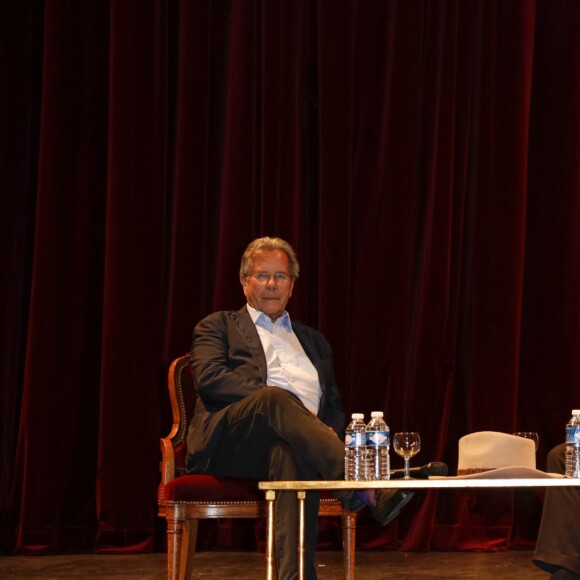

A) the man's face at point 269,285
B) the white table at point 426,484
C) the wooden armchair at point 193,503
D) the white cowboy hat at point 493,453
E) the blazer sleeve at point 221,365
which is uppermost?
the man's face at point 269,285

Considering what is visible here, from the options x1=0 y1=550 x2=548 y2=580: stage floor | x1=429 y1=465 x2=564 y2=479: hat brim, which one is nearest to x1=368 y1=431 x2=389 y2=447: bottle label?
x1=429 y1=465 x2=564 y2=479: hat brim

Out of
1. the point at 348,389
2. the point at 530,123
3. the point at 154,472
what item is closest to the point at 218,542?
the point at 154,472

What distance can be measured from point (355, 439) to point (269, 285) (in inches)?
41.9

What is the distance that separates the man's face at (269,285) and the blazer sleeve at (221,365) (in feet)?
0.43

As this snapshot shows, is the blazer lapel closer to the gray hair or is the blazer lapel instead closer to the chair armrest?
the gray hair

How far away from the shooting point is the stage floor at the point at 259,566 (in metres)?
3.42

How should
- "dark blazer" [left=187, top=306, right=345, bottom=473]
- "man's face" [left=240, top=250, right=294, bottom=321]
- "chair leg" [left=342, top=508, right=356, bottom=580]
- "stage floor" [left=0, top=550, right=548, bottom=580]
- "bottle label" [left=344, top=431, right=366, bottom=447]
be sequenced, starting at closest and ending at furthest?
"bottle label" [left=344, top=431, right=366, bottom=447]
"dark blazer" [left=187, top=306, right=345, bottom=473]
"chair leg" [left=342, top=508, right=356, bottom=580]
"man's face" [left=240, top=250, right=294, bottom=321]
"stage floor" [left=0, top=550, right=548, bottom=580]

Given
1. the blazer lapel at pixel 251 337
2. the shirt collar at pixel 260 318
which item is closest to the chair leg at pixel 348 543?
the blazer lapel at pixel 251 337

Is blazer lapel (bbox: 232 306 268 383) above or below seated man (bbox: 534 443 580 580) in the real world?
above

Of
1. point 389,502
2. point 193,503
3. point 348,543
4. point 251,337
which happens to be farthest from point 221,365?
point 389,502

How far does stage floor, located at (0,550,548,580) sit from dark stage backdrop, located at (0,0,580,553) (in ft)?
0.47

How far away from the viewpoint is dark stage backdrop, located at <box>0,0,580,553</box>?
4.02 meters

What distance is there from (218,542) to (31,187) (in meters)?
1.74

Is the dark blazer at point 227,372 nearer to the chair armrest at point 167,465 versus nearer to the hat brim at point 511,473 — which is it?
the chair armrest at point 167,465
